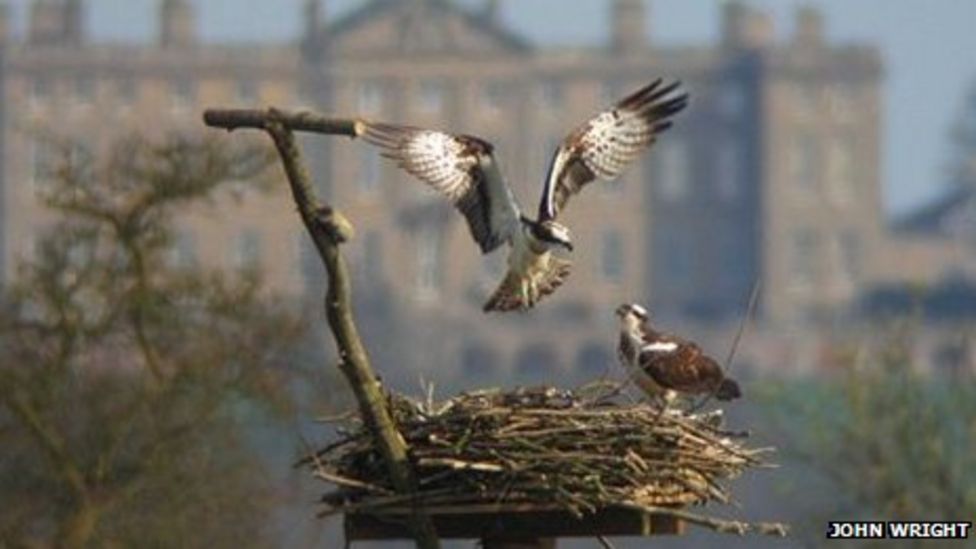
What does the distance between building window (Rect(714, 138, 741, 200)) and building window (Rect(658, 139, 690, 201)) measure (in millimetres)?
1204

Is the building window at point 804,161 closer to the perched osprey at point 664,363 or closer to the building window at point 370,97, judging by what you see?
the building window at point 370,97

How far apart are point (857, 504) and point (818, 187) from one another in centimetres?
11677

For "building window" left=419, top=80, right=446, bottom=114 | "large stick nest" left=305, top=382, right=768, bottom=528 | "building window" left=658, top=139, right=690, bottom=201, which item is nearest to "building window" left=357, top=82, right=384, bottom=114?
"building window" left=419, top=80, right=446, bottom=114

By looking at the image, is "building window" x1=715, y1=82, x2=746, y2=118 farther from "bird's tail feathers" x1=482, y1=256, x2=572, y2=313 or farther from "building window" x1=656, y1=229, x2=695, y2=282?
"bird's tail feathers" x1=482, y1=256, x2=572, y2=313

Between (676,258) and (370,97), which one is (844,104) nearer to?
(676,258)

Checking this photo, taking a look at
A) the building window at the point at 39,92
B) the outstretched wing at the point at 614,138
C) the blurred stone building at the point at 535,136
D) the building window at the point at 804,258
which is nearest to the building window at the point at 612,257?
the blurred stone building at the point at 535,136

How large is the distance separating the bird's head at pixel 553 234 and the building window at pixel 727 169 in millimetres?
142876

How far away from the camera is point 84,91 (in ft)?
504

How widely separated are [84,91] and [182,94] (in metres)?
5.23

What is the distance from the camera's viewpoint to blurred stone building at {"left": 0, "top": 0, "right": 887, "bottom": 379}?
143m

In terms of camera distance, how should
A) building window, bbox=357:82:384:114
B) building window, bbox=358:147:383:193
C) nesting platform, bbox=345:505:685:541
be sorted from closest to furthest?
nesting platform, bbox=345:505:685:541, building window, bbox=358:147:383:193, building window, bbox=357:82:384:114

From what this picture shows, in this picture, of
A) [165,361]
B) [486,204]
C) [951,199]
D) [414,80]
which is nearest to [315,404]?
[165,361]

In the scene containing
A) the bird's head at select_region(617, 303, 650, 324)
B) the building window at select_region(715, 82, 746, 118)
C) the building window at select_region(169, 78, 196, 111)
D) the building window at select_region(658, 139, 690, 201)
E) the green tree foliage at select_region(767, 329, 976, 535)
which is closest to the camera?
the bird's head at select_region(617, 303, 650, 324)

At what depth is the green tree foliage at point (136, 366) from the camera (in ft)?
90.5
